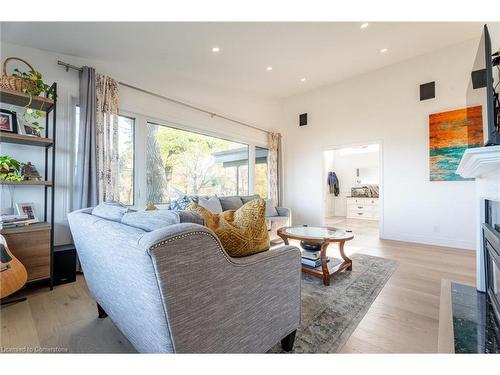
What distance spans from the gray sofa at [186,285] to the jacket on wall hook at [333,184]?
21.7 feet

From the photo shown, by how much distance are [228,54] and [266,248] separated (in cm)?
308

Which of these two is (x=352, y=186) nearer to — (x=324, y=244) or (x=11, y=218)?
(x=324, y=244)

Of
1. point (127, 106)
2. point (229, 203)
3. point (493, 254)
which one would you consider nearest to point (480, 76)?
point (493, 254)

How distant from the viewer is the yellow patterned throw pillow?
1084mm

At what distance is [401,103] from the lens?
13.3ft

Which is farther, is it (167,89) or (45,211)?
(167,89)

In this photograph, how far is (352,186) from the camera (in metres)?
7.23

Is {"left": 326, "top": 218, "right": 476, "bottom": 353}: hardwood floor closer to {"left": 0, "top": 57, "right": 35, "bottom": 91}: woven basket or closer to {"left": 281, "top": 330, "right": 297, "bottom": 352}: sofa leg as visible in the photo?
{"left": 281, "top": 330, "right": 297, "bottom": 352}: sofa leg

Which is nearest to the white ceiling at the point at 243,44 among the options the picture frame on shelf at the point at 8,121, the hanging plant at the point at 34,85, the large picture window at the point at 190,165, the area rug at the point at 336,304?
the hanging plant at the point at 34,85
